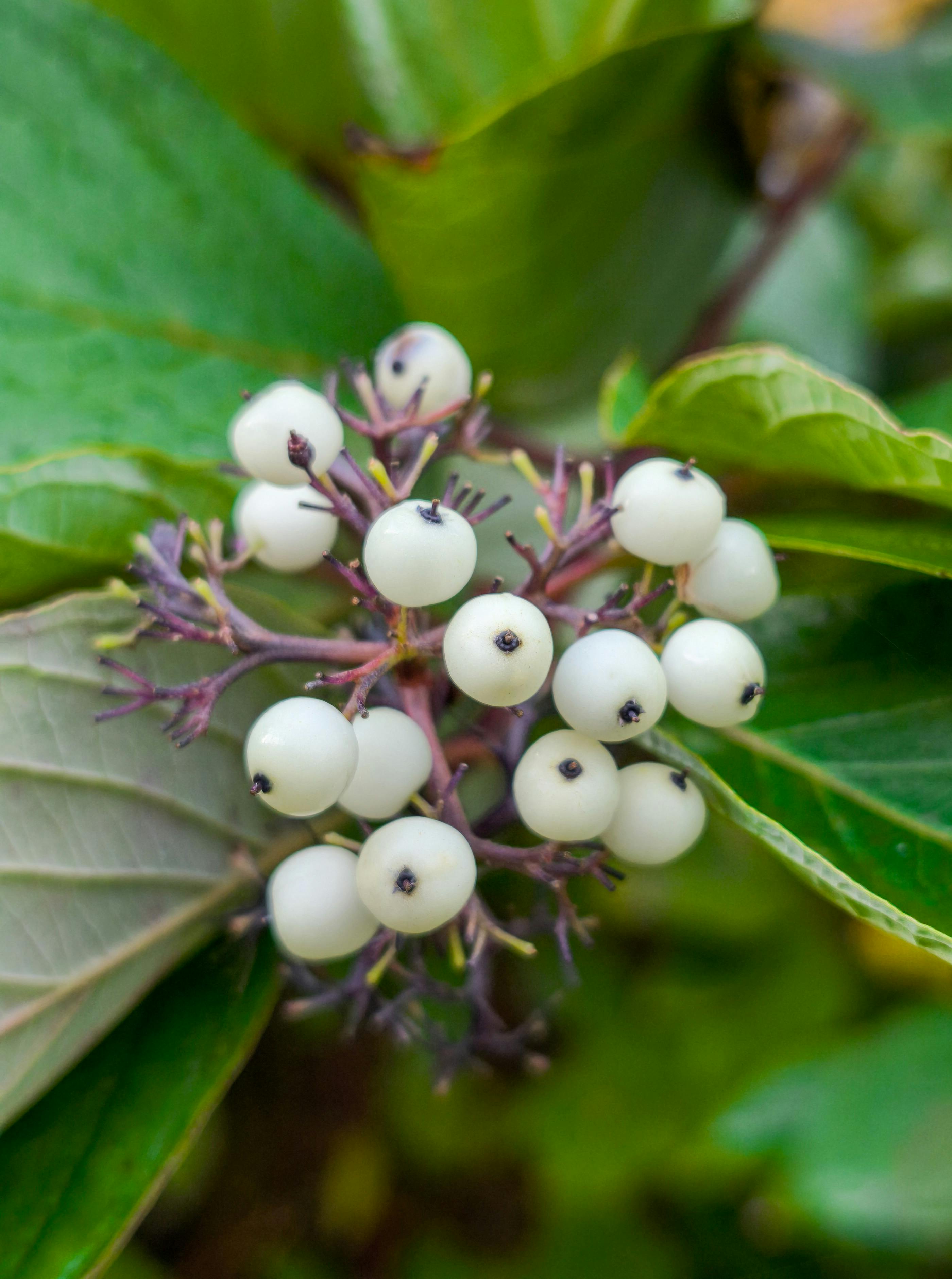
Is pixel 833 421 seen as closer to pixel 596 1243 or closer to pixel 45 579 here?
pixel 45 579

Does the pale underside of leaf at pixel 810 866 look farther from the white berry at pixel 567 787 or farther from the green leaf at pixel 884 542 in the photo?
the green leaf at pixel 884 542

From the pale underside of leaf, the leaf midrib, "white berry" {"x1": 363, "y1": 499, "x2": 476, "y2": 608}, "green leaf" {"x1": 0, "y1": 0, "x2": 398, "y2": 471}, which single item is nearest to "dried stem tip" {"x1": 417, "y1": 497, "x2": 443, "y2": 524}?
"white berry" {"x1": 363, "y1": 499, "x2": 476, "y2": 608}

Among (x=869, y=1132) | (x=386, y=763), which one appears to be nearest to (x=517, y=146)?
(x=386, y=763)

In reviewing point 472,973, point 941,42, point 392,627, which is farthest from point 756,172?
point 472,973

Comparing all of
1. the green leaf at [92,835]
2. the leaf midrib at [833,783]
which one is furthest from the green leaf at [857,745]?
the green leaf at [92,835]

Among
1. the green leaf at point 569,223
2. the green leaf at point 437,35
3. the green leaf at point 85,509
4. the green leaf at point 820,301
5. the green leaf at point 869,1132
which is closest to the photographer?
the green leaf at point 85,509

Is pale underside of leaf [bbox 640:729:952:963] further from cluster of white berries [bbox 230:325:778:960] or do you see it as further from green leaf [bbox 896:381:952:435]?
green leaf [bbox 896:381:952:435]
